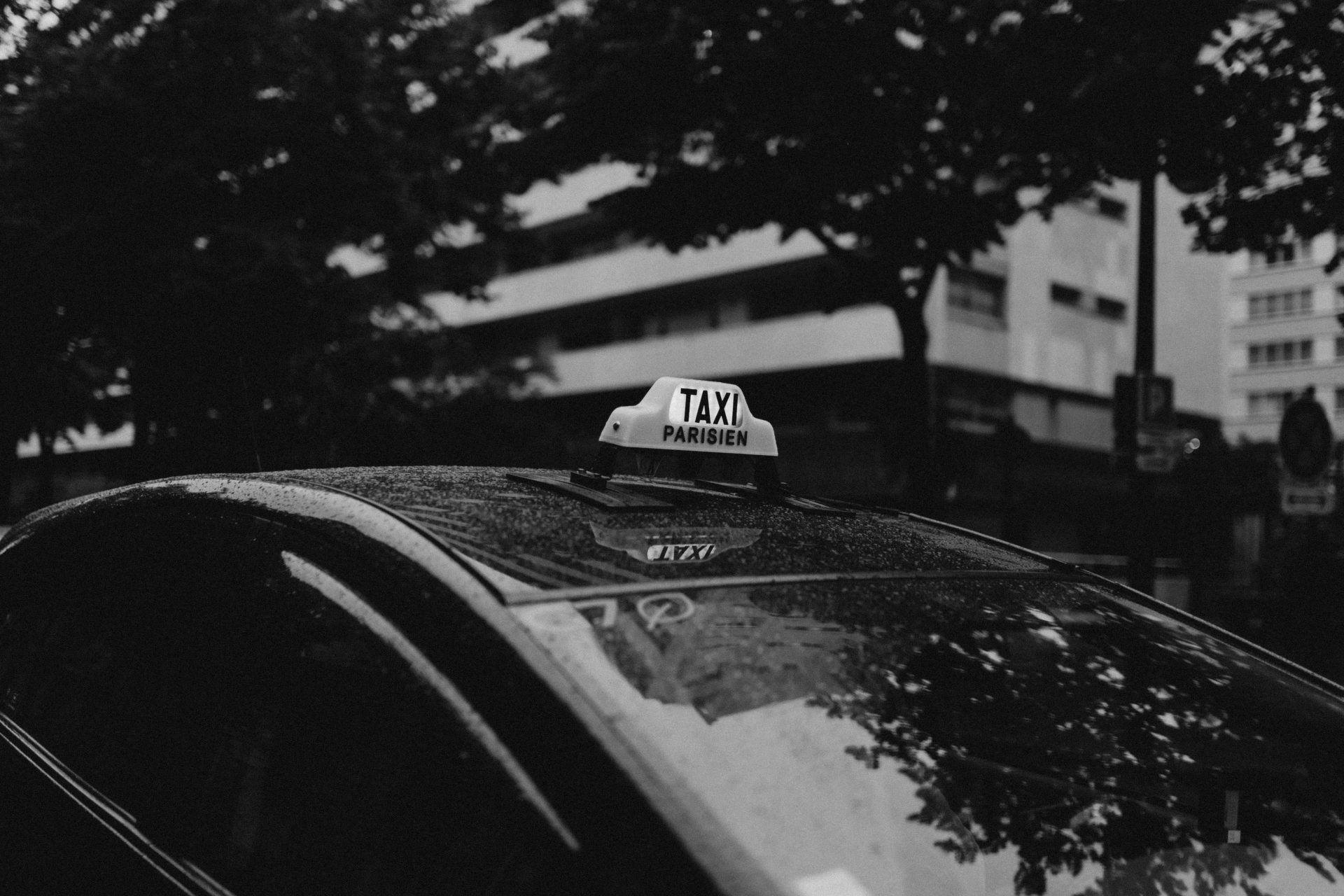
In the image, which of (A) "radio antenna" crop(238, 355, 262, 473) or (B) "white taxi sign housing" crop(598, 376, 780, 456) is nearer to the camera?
(B) "white taxi sign housing" crop(598, 376, 780, 456)

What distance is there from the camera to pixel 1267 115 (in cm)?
812

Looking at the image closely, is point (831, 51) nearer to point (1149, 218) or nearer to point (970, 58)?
point (970, 58)

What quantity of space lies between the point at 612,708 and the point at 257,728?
0.66 meters

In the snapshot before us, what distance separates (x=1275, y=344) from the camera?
72.4 metres

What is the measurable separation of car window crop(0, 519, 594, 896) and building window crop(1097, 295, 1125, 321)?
3301 centimetres

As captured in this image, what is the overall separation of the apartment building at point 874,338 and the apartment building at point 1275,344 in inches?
1423

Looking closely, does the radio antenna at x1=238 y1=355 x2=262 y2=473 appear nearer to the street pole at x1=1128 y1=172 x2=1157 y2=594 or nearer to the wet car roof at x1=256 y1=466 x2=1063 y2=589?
the wet car roof at x1=256 y1=466 x2=1063 y2=589

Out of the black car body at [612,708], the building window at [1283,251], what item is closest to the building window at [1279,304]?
the building window at [1283,251]

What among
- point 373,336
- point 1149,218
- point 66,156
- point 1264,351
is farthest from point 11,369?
point 1264,351

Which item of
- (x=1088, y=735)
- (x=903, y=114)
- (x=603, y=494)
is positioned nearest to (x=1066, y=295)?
(x=903, y=114)

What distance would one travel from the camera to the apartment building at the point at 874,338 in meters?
28.7

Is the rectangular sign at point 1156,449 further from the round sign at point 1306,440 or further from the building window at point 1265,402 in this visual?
the building window at point 1265,402

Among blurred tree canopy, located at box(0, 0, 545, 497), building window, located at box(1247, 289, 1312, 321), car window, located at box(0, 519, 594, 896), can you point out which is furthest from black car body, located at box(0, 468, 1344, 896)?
building window, located at box(1247, 289, 1312, 321)

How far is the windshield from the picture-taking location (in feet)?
4.57
